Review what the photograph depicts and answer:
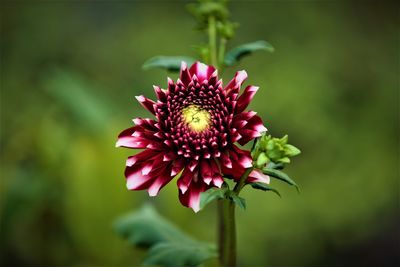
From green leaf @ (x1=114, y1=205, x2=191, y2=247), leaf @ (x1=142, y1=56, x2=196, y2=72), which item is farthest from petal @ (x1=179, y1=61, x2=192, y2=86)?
green leaf @ (x1=114, y1=205, x2=191, y2=247)

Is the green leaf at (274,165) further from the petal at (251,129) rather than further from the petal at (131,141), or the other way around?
the petal at (131,141)

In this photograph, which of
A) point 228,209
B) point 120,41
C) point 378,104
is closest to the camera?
point 228,209

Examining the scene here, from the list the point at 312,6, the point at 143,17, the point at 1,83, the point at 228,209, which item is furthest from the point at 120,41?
the point at 228,209

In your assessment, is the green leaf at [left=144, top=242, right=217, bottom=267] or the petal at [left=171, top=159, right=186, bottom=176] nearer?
the petal at [left=171, top=159, right=186, bottom=176]

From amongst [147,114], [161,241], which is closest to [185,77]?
[161,241]

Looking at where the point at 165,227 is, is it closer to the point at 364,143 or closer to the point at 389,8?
the point at 364,143

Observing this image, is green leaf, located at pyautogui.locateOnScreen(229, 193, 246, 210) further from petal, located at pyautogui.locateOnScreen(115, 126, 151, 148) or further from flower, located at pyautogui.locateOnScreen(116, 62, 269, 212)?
petal, located at pyautogui.locateOnScreen(115, 126, 151, 148)

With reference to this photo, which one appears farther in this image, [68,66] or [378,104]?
[68,66]
